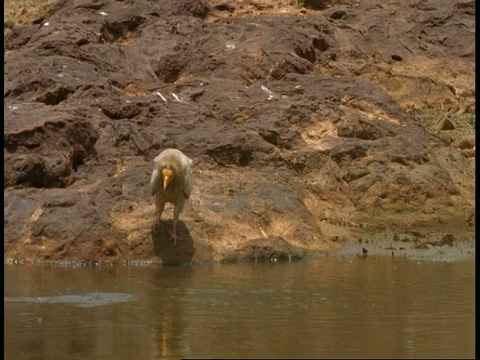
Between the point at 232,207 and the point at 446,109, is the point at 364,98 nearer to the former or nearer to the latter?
the point at 446,109

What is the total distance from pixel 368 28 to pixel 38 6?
7.15 m

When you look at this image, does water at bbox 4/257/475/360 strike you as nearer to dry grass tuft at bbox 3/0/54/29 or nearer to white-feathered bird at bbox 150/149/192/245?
white-feathered bird at bbox 150/149/192/245

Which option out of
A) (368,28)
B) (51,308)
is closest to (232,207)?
(51,308)

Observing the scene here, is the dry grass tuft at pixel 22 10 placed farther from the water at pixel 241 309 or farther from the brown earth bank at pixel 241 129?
the water at pixel 241 309

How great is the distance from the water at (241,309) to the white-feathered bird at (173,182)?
860 mm

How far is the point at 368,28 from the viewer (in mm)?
21359

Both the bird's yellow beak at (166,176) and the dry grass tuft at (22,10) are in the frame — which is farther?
the dry grass tuft at (22,10)

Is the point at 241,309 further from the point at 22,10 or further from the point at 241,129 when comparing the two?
the point at 22,10

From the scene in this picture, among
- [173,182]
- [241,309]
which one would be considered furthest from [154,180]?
[241,309]

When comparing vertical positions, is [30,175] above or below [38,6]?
below

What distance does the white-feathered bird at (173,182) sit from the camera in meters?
12.8

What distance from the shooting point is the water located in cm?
827

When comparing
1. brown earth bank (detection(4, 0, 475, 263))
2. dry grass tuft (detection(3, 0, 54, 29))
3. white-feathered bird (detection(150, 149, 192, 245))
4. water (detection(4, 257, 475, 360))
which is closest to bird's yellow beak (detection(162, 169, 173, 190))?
white-feathered bird (detection(150, 149, 192, 245))

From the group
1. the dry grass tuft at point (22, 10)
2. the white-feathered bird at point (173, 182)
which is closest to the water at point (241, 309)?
the white-feathered bird at point (173, 182)
